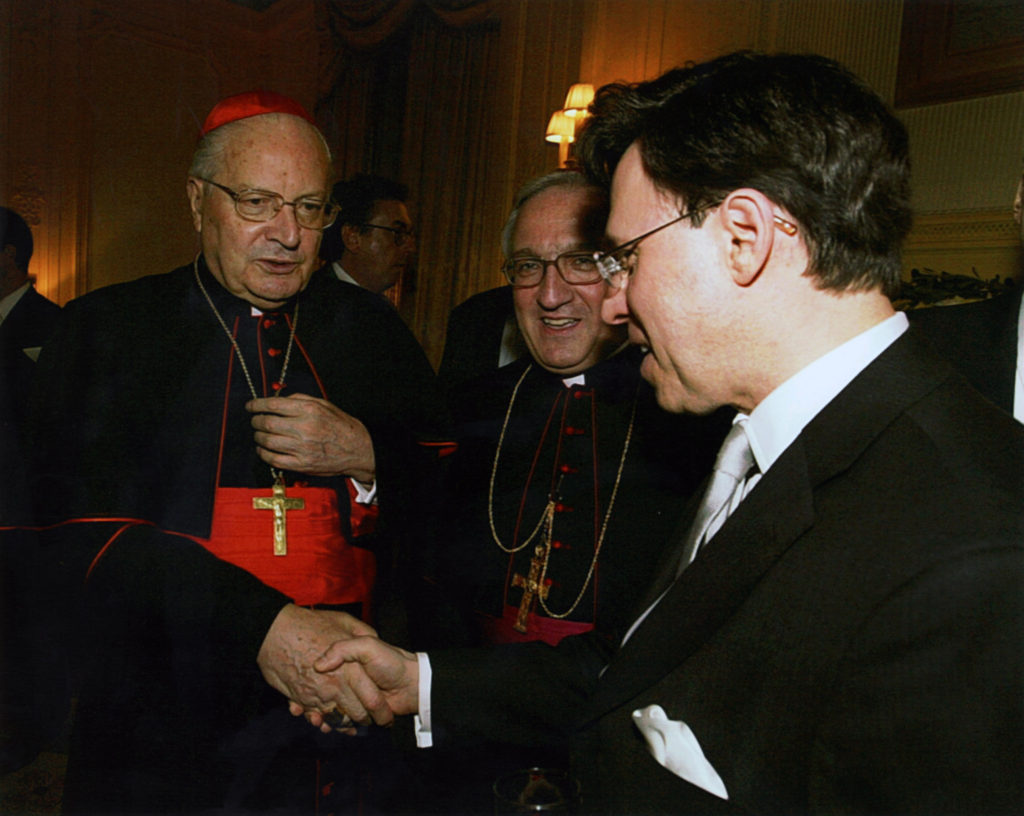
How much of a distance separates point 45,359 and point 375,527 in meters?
0.90

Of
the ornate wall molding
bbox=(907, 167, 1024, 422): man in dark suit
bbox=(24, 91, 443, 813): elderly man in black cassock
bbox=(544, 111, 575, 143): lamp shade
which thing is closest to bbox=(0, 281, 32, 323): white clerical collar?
bbox=(24, 91, 443, 813): elderly man in black cassock

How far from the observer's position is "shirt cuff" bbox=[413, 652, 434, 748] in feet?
5.29

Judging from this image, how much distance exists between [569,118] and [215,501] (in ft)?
9.62

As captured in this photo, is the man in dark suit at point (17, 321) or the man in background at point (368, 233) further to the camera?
the man in background at point (368, 233)

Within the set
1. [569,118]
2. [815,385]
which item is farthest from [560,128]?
[815,385]

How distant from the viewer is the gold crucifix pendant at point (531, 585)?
198cm

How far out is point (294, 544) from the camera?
1.87 m

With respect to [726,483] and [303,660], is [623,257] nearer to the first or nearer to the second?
[726,483]

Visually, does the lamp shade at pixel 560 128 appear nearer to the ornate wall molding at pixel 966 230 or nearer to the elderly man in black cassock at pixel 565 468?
the ornate wall molding at pixel 966 230

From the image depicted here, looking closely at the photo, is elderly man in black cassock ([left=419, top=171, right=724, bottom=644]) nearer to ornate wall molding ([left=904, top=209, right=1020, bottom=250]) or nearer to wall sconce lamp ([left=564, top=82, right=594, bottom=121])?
wall sconce lamp ([left=564, top=82, right=594, bottom=121])

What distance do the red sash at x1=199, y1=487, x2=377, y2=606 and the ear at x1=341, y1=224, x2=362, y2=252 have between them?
1.42 meters

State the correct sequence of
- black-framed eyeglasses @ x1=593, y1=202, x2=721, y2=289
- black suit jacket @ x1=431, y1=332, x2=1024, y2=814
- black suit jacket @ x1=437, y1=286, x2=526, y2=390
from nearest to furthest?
black suit jacket @ x1=431, y1=332, x2=1024, y2=814 < black-framed eyeglasses @ x1=593, y1=202, x2=721, y2=289 < black suit jacket @ x1=437, y1=286, x2=526, y2=390

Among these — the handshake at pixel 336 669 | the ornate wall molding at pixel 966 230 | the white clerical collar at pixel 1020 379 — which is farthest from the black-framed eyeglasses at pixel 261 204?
the ornate wall molding at pixel 966 230

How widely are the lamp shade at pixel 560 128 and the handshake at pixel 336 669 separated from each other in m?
3.03
